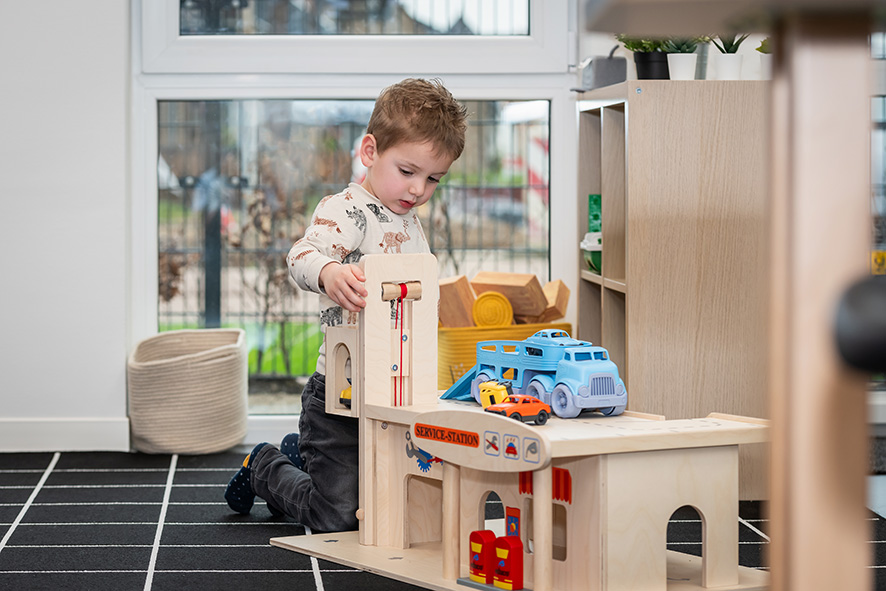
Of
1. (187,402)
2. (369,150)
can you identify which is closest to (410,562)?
(369,150)

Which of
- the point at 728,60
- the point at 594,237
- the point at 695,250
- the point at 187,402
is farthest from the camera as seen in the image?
the point at 187,402

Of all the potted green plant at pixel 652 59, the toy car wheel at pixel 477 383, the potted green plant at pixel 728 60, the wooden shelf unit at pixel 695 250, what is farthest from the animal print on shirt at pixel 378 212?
the potted green plant at pixel 728 60

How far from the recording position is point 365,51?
272cm

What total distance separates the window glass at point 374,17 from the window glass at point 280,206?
0.67 feet

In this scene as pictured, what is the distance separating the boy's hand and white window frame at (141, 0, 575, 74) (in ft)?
4.34

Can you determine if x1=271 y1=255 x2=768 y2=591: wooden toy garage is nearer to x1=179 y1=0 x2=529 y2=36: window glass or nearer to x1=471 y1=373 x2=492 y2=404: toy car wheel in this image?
x1=471 y1=373 x2=492 y2=404: toy car wheel

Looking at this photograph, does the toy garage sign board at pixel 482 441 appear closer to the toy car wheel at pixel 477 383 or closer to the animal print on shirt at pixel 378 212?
the toy car wheel at pixel 477 383

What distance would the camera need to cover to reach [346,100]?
275 centimetres

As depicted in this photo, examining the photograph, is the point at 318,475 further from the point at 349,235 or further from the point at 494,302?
the point at 494,302

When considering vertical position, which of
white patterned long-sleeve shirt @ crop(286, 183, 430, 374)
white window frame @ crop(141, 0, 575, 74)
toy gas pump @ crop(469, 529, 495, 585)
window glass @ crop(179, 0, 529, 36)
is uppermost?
window glass @ crop(179, 0, 529, 36)

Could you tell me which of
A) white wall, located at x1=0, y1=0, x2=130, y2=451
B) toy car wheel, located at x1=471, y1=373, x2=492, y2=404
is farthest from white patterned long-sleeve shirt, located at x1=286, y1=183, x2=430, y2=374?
white wall, located at x1=0, y1=0, x2=130, y2=451

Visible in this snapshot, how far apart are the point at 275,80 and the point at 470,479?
1.62 meters

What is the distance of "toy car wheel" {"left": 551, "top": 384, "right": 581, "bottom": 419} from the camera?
4.64ft

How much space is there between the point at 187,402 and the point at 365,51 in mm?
1068
